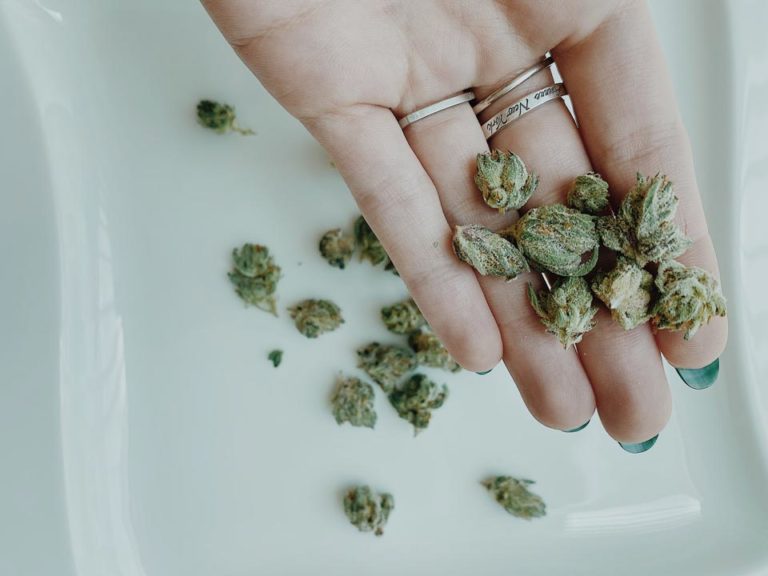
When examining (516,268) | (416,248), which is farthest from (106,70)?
(516,268)

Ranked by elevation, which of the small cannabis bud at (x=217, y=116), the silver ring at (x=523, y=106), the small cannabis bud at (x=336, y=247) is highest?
the small cannabis bud at (x=217, y=116)

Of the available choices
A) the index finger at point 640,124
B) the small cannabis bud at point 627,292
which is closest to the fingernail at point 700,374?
the index finger at point 640,124

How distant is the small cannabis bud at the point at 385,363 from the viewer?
4.23 ft

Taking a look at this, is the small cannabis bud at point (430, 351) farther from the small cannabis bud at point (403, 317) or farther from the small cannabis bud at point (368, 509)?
the small cannabis bud at point (368, 509)

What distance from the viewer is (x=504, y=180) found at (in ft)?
3.07

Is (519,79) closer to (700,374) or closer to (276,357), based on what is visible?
(700,374)

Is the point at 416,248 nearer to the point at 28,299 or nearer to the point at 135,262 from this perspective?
the point at 135,262

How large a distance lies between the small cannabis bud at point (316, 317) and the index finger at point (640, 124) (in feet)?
1.94

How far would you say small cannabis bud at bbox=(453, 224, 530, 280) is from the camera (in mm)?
908

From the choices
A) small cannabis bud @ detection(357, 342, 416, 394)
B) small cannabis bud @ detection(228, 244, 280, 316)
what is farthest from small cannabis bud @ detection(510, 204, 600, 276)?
small cannabis bud @ detection(228, 244, 280, 316)

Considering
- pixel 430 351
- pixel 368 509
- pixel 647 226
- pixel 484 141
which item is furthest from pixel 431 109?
pixel 368 509

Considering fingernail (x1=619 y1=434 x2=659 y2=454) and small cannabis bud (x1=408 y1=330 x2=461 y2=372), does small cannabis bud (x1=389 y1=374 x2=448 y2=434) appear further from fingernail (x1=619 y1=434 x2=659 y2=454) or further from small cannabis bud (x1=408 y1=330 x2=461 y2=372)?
fingernail (x1=619 y1=434 x2=659 y2=454)

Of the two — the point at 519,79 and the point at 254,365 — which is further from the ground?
the point at 519,79

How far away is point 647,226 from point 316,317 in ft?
2.21
